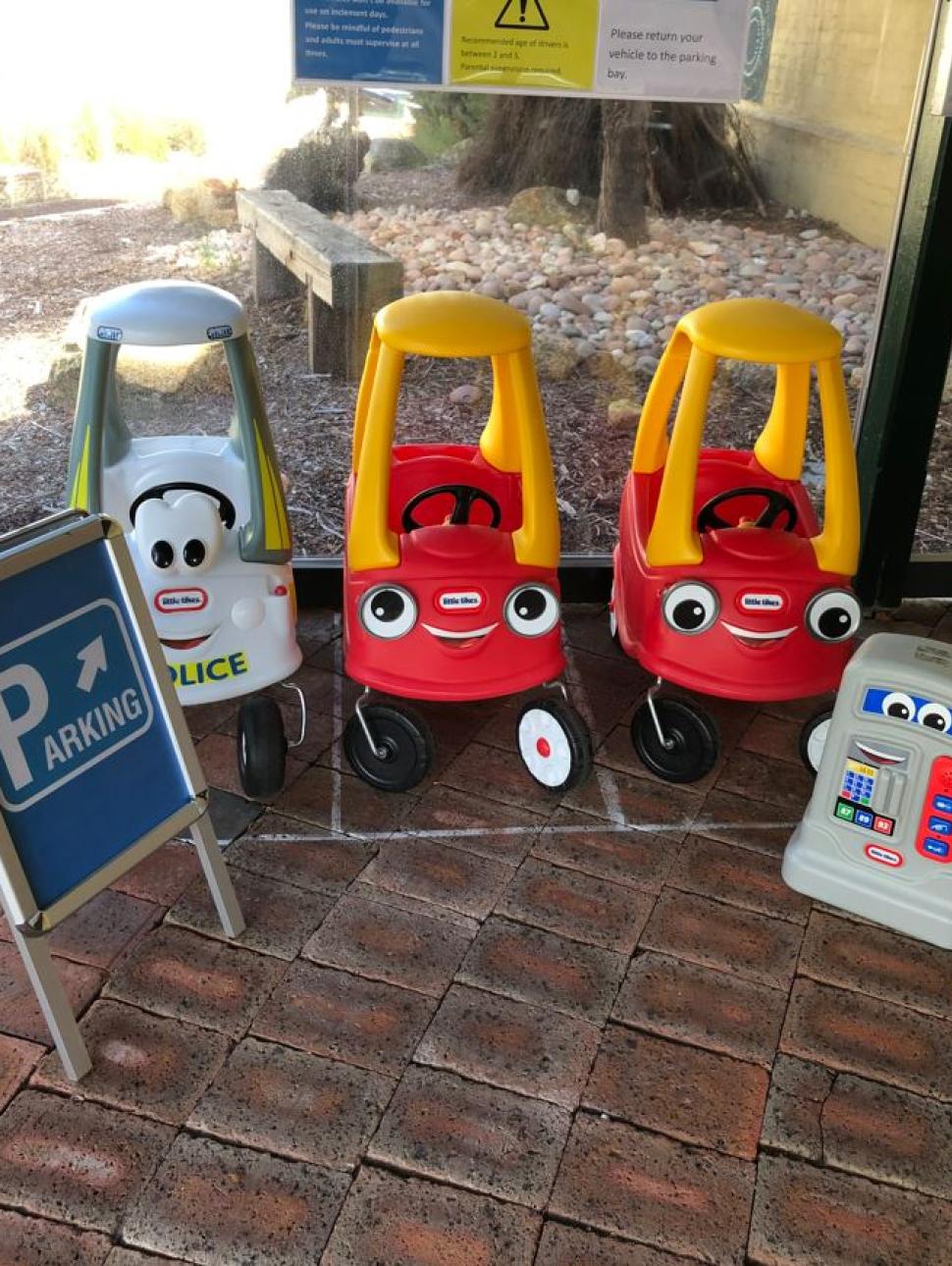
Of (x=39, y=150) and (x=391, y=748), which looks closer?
(x=391, y=748)

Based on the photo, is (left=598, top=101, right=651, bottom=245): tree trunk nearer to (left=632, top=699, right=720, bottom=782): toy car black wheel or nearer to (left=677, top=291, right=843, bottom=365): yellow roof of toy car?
(left=677, top=291, right=843, bottom=365): yellow roof of toy car

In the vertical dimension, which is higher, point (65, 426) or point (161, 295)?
point (161, 295)

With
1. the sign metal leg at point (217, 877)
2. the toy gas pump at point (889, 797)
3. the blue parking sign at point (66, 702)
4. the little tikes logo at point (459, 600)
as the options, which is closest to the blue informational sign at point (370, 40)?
the little tikes logo at point (459, 600)

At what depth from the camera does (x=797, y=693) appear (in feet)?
10.9

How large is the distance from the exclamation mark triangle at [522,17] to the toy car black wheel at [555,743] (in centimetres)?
195

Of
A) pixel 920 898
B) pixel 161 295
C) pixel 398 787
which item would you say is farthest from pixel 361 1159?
pixel 161 295

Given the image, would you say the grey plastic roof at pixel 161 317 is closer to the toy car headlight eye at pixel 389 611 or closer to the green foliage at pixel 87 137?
the toy car headlight eye at pixel 389 611

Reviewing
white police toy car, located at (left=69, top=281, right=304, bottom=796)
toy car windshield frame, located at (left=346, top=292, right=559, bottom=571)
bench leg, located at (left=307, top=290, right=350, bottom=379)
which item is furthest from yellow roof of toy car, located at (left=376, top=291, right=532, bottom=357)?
bench leg, located at (left=307, top=290, right=350, bottom=379)

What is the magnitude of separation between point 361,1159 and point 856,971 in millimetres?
1234

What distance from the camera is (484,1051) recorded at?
2584 mm

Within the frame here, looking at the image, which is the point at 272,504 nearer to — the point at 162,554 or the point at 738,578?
the point at 162,554

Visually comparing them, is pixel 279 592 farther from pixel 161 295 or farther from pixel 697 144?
pixel 697 144

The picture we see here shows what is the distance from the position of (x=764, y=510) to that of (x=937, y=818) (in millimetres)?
1124

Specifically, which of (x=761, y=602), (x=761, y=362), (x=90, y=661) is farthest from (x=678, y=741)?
(x=90, y=661)
